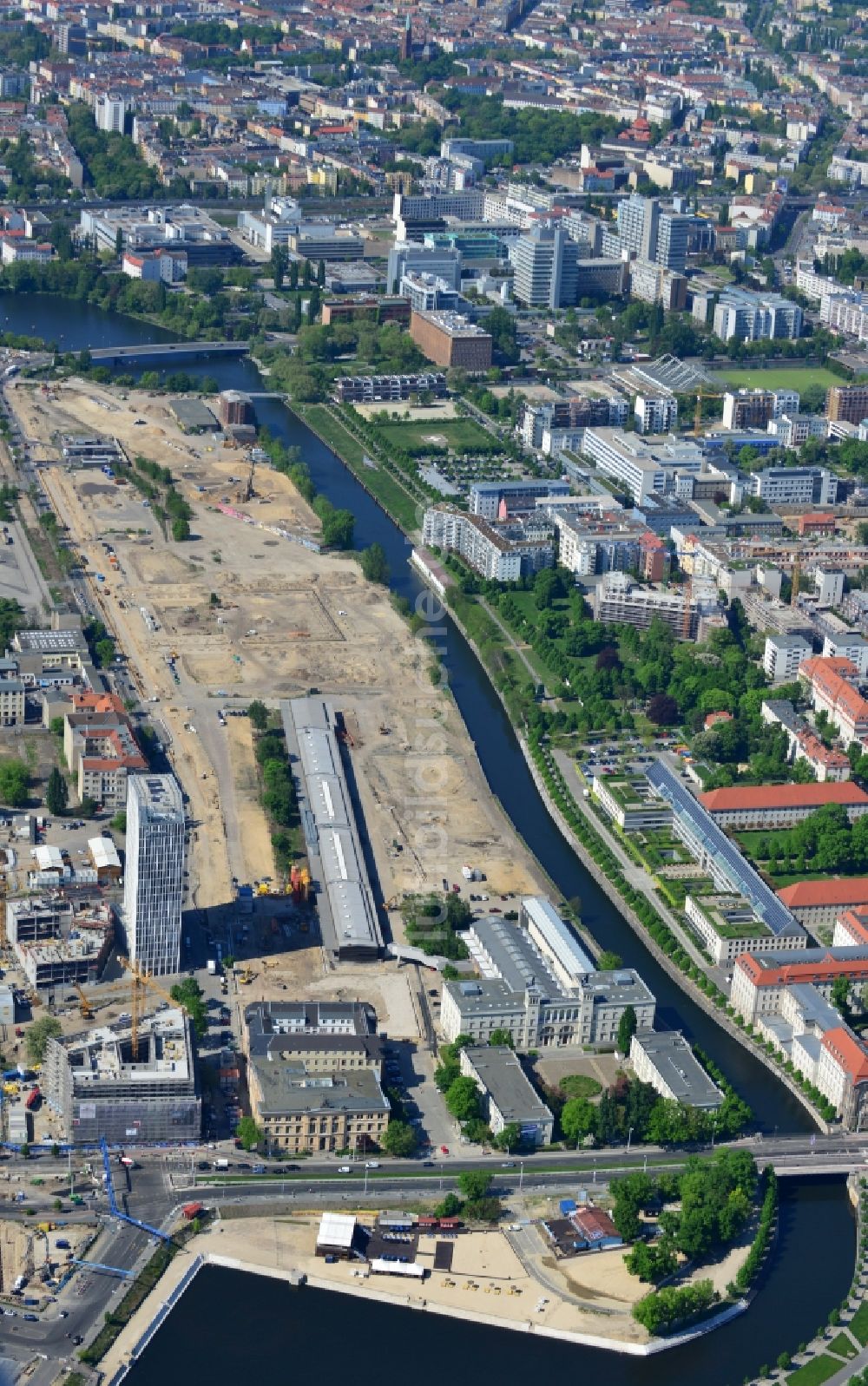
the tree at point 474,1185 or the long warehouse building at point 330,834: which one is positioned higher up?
the long warehouse building at point 330,834

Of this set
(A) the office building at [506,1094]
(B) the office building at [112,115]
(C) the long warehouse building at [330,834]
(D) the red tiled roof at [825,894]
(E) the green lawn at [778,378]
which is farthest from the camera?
(B) the office building at [112,115]

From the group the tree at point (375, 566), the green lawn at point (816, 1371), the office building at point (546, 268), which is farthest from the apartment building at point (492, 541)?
the green lawn at point (816, 1371)

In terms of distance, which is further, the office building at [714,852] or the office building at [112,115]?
the office building at [112,115]

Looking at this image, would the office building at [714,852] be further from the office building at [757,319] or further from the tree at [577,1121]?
the office building at [757,319]

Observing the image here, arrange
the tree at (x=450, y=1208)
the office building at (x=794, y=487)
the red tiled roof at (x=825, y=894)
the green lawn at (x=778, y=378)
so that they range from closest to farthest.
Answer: the tree at (x=450, y=1208) < the red tiled roof at (x=825, y=894) < the office building at (x=794, y=487) < the green lawn at (x=778, y=378)

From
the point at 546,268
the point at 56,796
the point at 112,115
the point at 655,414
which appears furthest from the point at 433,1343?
the point at 112,115

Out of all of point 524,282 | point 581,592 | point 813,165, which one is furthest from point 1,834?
point 813,165
